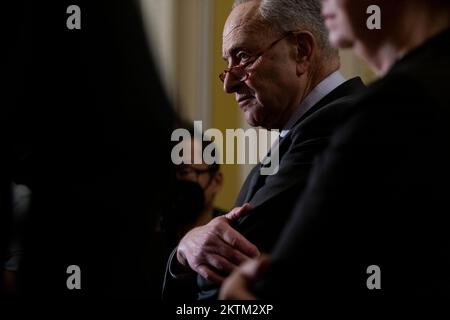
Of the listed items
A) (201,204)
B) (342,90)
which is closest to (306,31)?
(342,90)

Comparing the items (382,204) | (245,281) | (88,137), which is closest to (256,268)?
(245,281)

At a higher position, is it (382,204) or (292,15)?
(292,15)

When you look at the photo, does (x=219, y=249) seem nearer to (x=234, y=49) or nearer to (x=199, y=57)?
(x=234, y=49)

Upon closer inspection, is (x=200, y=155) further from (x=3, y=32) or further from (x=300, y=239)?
(x=300, y=239)

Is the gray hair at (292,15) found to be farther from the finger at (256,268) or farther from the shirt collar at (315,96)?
the finger at (256,268)

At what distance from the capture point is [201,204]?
2.18 metres

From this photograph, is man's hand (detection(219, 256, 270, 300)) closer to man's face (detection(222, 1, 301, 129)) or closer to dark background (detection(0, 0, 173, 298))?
dark background (detection(0, 0, 173, 298))

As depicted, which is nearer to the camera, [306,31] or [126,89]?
[126,89]

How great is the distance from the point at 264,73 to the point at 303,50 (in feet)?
0.37

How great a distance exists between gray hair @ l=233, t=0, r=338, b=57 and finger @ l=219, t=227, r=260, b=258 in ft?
1.81

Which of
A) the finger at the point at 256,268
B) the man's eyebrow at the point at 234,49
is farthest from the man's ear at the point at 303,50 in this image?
the finger at the point at 256,268

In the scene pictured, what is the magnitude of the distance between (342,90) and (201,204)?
728 millimetres

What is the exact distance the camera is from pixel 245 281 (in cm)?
88

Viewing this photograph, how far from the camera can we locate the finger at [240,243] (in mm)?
1351
